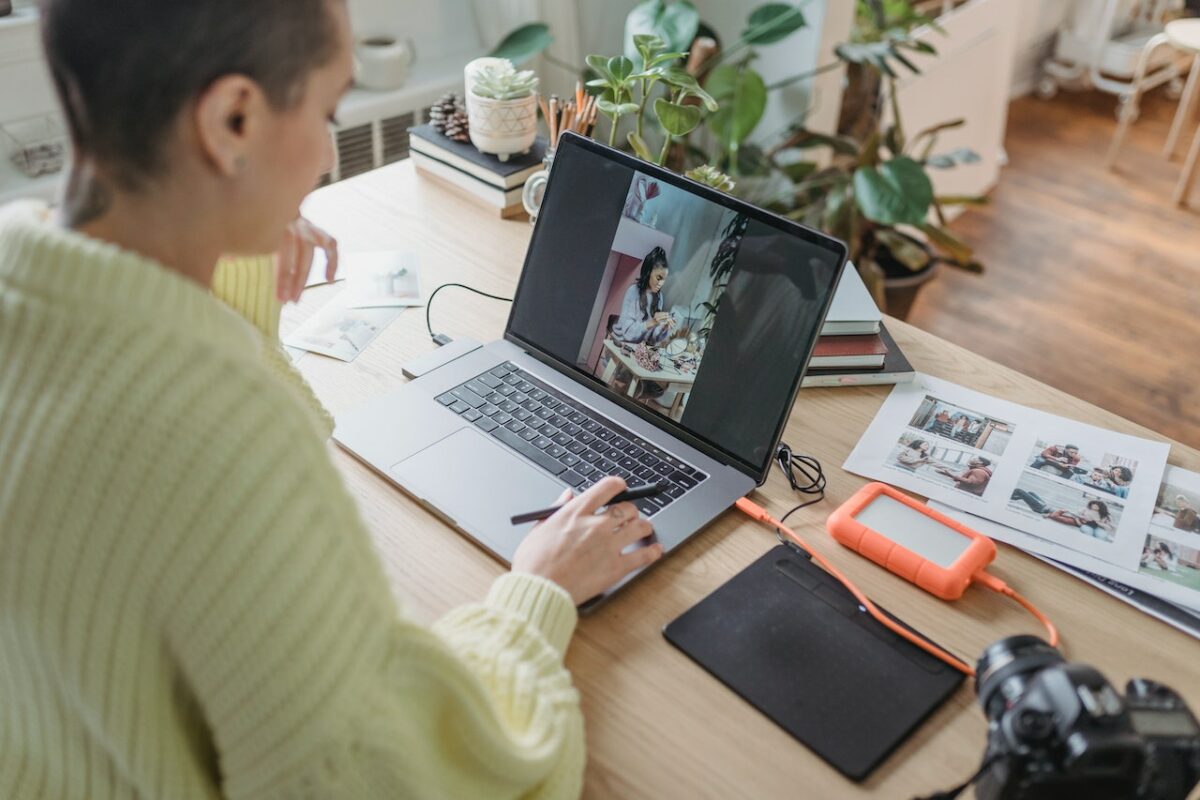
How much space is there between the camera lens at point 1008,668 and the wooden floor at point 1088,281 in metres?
1.96

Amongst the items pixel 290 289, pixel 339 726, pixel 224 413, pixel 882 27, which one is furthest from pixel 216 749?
pixel 882 27

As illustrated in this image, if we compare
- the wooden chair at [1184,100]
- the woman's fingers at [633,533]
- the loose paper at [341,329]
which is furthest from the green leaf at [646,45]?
the wooden chair at [1184,100]

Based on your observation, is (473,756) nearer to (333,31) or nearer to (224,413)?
(224,413)

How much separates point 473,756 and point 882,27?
2283 mm

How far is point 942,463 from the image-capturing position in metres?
1.12

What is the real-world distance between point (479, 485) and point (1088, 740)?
595 mm

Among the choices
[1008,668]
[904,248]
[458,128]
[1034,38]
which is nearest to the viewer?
[1008,668]

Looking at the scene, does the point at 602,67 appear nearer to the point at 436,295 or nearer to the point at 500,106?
the point at 500,106

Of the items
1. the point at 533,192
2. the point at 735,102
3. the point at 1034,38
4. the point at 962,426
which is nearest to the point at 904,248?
the point at 735,102

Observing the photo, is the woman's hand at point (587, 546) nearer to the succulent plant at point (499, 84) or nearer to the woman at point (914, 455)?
the woman at point (914, 455)

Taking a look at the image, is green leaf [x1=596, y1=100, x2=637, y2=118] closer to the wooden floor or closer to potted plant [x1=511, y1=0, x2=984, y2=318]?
potted plant [x1=511, y1=0, x2=984, y2=318]

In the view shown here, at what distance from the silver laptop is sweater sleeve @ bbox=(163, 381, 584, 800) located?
0.87 ft

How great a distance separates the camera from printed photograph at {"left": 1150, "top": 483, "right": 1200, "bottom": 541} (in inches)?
41.0

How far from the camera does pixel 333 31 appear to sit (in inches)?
25.7
